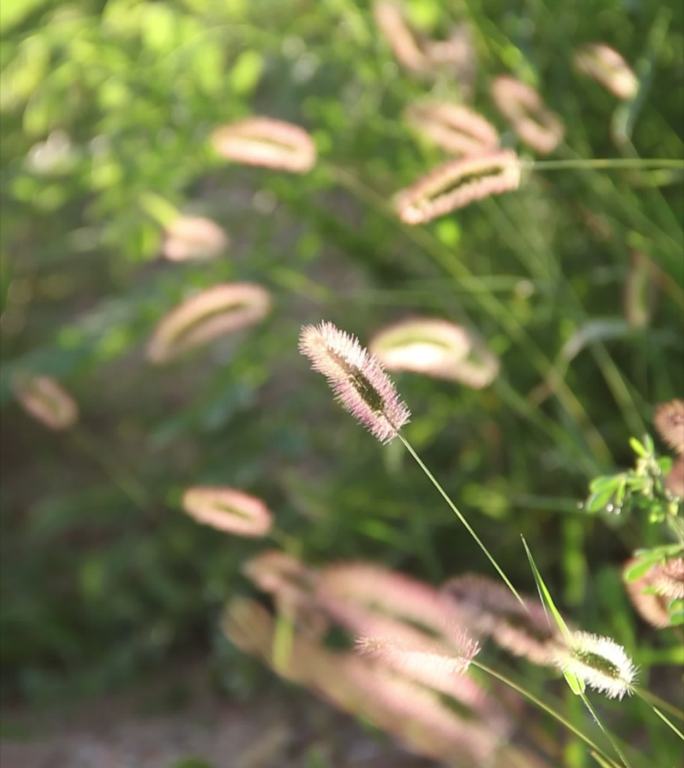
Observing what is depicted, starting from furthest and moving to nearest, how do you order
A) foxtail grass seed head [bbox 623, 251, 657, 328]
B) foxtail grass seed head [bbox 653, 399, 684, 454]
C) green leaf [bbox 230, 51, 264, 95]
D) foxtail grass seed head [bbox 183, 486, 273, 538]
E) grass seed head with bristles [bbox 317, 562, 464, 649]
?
1. green leaf [bbox 230, 51, 264, 95]
2. foxtail grass seed head [bbox 623, 251, 657, 328]
3. grass seed head with bristles [bbox 317, 562, 464, 649]
4. foxtail grass seed head [bbox 183, 486, 273, 538]
5. foxtail grass seed head [bbox 653, 399, 684, 454]

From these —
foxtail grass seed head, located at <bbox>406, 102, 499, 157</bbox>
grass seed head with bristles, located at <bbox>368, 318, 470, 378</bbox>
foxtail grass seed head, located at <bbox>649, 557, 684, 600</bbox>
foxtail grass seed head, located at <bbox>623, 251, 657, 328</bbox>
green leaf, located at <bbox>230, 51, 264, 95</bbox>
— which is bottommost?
foxtail grass seed head, located at <bbox>623, 251, 657, 328</bbox>

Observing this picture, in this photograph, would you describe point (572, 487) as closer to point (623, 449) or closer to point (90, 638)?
point (623, 449)

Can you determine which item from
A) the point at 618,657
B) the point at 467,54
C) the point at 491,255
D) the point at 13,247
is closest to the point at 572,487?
the point at 491,255

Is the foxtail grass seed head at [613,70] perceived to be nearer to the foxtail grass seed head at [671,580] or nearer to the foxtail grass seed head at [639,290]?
the foxtail grass seed head at [639,290]

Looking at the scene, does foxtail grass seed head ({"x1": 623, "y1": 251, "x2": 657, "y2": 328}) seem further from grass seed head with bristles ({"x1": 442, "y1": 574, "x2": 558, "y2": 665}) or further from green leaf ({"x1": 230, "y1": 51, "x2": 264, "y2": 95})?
green leaf ({"x1": 230, "y1": 51, "x2": 264, "y2": 95})


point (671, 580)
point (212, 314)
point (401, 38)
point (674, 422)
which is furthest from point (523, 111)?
point (671, 580)

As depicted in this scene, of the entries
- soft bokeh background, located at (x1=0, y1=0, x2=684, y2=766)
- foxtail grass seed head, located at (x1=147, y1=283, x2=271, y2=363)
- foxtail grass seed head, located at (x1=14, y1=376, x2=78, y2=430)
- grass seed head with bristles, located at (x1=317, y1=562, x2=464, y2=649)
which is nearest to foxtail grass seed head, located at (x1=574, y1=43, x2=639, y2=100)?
soft bokeh background, located at (x1=0, y1=0, x2=684, y2=766)

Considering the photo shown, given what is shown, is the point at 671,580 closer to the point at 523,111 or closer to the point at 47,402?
the point at 523,111
